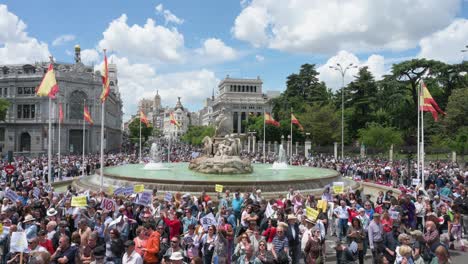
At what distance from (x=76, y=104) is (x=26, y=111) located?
9045 millimetres

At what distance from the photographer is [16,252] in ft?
24.0

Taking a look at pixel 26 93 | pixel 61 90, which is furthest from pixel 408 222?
pixel 26 93

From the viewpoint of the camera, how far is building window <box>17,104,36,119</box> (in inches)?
2879

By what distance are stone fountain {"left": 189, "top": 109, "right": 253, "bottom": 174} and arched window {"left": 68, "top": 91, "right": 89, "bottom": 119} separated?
179 feet

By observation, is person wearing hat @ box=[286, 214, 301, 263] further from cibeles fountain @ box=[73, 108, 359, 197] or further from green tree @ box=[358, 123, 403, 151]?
green tree @ box=[358, 123, 403, 151]

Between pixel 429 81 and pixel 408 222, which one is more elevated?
pixel 429 81

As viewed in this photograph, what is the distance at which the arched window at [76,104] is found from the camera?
73.9 m

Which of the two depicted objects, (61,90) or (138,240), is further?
(61,90)

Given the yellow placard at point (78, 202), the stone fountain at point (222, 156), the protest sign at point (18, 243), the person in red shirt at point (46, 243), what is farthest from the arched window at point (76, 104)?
the protest sign at point (18, 243)

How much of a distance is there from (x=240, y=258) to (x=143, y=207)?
15.3ft

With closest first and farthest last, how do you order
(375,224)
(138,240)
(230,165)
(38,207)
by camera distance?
(138,240), (375,224), (38,207), (230,165)

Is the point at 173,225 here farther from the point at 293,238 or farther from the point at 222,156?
the point at 222,156

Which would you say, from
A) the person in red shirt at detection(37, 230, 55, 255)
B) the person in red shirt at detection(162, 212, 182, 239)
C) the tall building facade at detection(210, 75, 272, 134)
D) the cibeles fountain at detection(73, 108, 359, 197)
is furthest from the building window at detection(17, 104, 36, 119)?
the person in red shirt at detection(37, 230, 55, 255)

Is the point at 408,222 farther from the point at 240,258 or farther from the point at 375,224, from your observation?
the point at 240,258
